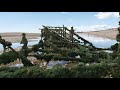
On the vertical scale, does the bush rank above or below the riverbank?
below

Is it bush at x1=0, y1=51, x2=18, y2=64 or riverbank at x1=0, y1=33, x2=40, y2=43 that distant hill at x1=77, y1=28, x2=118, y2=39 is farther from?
bush at x1=0, y1=51, x2=18, y2=64

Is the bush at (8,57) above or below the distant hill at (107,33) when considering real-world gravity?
below

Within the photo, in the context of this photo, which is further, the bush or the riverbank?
the bush

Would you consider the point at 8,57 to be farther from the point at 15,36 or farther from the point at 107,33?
the point at 107,33

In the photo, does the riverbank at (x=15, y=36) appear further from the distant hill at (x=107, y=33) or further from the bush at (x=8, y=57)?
the distant hill at (x=107, y=33)

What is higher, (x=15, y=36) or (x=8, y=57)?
(x=15, y=36)

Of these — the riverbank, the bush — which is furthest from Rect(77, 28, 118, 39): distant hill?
the bush

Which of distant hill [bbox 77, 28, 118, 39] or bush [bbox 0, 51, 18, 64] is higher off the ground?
distant hill [bbox 77, 28, 118, 39]

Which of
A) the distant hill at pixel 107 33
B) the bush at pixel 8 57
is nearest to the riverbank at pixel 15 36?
the bush at pixel 8 57

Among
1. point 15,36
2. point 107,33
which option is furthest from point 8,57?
point 107,33
